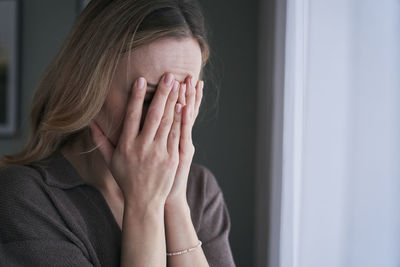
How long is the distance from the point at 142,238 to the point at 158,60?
0.37m

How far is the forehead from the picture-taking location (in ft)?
2.89

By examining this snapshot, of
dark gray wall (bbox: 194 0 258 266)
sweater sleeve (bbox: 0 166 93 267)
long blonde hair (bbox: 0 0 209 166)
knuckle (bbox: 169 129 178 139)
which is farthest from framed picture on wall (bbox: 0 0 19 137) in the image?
knuckle (bbox: 169 129 178 139)

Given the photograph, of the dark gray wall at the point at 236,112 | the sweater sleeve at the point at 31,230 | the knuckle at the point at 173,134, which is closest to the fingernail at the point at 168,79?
the knuckle at the point at 173,134

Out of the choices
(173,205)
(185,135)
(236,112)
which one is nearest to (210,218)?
(173,205)

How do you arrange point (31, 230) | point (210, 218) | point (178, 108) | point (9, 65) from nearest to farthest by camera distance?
point (31, 230), point (178, 108), point (210, 218), point (9, 65)

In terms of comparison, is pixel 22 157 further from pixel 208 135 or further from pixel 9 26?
pixel 9 26

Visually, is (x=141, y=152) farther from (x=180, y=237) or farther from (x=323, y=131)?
(x=323, y=131)

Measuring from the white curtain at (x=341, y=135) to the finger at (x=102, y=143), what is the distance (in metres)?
0.44

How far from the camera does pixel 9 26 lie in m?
2.26

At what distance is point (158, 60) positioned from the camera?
88 cm

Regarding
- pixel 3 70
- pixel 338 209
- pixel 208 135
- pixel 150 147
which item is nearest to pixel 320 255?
pixel 338 209

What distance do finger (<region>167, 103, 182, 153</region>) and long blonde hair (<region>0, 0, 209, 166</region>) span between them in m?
0.16

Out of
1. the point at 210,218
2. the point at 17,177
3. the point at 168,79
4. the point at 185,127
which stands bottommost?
the point at 210,218

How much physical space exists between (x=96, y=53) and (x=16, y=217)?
1.22 ft
